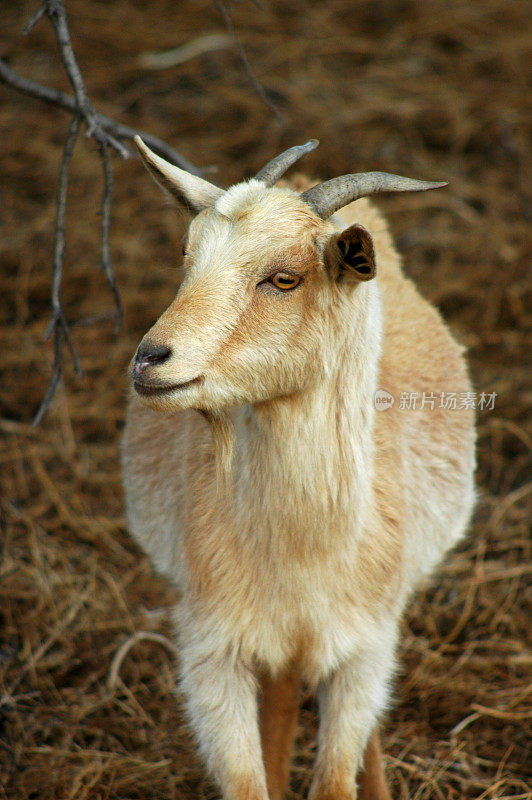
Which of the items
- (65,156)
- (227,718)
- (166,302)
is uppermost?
(65,156)

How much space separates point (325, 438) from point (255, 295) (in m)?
0.50

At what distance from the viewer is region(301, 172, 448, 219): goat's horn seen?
99.0 inches

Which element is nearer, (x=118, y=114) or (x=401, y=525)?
(x=401, y=525)

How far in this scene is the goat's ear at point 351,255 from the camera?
2.39 metres

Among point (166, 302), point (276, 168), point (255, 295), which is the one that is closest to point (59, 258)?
point (276, 168)

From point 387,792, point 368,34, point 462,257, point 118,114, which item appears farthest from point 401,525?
point 368,34

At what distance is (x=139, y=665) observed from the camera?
4148 mm

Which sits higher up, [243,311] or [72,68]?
[72,68]

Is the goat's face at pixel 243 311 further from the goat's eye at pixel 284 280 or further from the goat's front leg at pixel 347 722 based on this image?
the goat's front leg at pixel 347 722

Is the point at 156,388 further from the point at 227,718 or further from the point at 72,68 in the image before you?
the point at 72,68

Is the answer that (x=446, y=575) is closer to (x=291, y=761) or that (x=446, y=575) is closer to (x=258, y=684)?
(x=291, y=761)

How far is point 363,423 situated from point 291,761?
61.1 inches

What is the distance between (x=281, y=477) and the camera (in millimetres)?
2770

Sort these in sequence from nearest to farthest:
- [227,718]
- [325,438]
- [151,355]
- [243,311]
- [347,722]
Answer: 1. [151,355]
2. [243,311]
3. [325,438]
4. [227,718]
5. [347,722]
